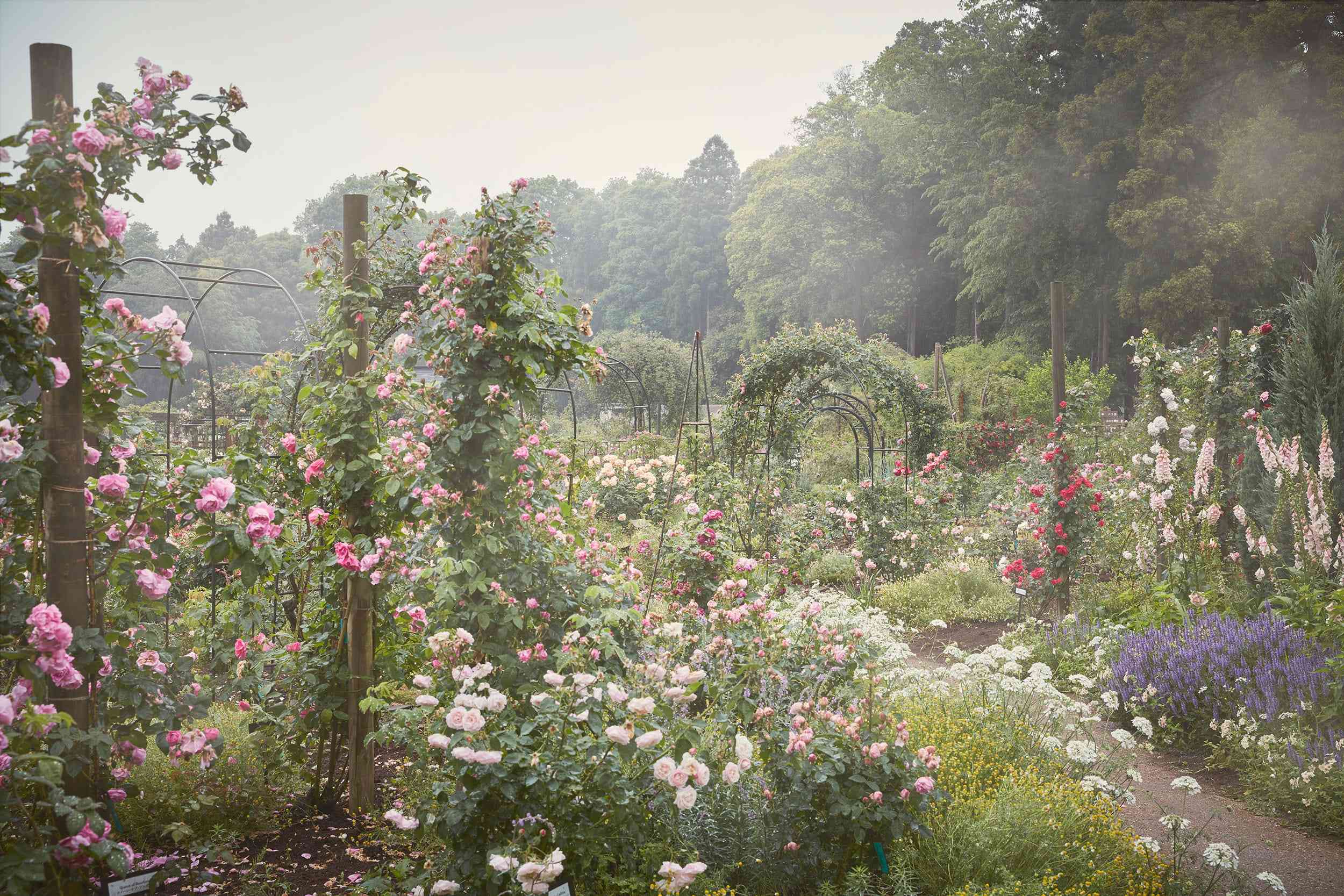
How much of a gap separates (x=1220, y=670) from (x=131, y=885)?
4567 mm

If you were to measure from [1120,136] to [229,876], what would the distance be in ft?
66.0

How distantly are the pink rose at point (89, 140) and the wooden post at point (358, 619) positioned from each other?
1231mm

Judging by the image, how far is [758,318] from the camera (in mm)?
32875

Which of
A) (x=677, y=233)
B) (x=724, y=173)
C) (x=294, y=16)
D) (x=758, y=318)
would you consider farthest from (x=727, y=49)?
(x=724, y=173)

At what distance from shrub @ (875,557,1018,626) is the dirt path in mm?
2099

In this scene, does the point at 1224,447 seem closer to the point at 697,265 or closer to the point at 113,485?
the point at 113,485

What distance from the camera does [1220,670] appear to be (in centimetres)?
410

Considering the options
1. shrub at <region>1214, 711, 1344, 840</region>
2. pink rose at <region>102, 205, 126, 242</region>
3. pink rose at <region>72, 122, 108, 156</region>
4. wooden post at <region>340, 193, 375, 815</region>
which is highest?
pink rose at <region>72, 122, 108, 156</region>

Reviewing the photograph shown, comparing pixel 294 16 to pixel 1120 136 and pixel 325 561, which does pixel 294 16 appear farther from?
pixel 1120 136

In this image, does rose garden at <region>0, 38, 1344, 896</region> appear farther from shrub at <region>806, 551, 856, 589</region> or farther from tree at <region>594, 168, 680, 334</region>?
tree at <region>594, 168, 680, 334</region>

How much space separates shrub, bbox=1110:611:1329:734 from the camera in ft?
12.5

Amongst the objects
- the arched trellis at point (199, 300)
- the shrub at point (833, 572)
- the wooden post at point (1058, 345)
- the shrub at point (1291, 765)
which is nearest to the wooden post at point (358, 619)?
the arched trellis at point (199, 300)

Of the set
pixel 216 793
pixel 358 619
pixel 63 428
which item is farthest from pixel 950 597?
pixel 63 428

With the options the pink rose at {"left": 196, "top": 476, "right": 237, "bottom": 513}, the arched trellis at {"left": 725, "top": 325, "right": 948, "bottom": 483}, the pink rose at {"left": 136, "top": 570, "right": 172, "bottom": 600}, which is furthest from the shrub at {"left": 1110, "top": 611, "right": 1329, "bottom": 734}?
the pink rose at {"left": 136, "top": 570, "right": 172, "bottom": 600}
